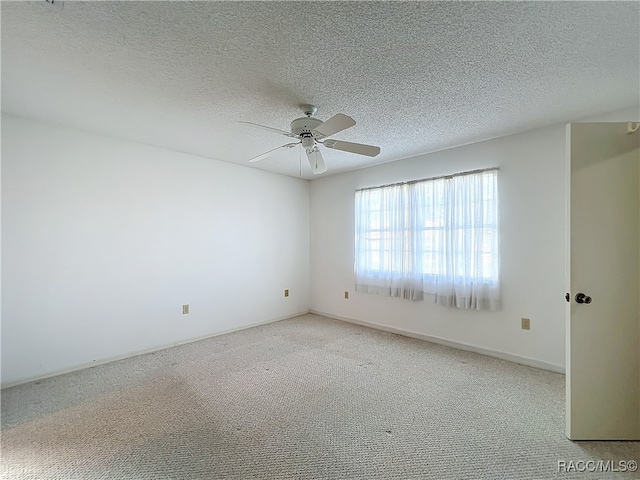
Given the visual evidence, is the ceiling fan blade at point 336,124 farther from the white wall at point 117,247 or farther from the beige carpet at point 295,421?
the white wall at point 117,247

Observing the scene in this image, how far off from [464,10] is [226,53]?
4.11 feet

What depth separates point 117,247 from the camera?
3061 mm

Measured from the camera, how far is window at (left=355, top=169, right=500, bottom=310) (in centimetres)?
314

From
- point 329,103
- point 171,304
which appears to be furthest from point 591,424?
point 171,304

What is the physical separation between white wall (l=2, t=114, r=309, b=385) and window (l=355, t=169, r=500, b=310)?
1.59 meters

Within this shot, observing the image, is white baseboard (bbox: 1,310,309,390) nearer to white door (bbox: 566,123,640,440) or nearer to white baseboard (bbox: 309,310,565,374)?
white baseboard (bbox: 309,310,565,374)

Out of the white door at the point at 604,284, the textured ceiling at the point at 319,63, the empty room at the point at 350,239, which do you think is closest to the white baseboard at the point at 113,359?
the empty room at the point at 350,239

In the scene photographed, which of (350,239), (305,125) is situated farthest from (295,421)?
(350,239)

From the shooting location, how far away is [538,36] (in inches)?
59.4

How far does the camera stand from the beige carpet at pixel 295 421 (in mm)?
1578

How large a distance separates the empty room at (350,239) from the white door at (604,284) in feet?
0.04

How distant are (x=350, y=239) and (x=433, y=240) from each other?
1.32 meters

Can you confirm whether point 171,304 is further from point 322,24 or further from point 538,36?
point 538,36

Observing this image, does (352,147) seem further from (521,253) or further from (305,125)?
(521,253)
